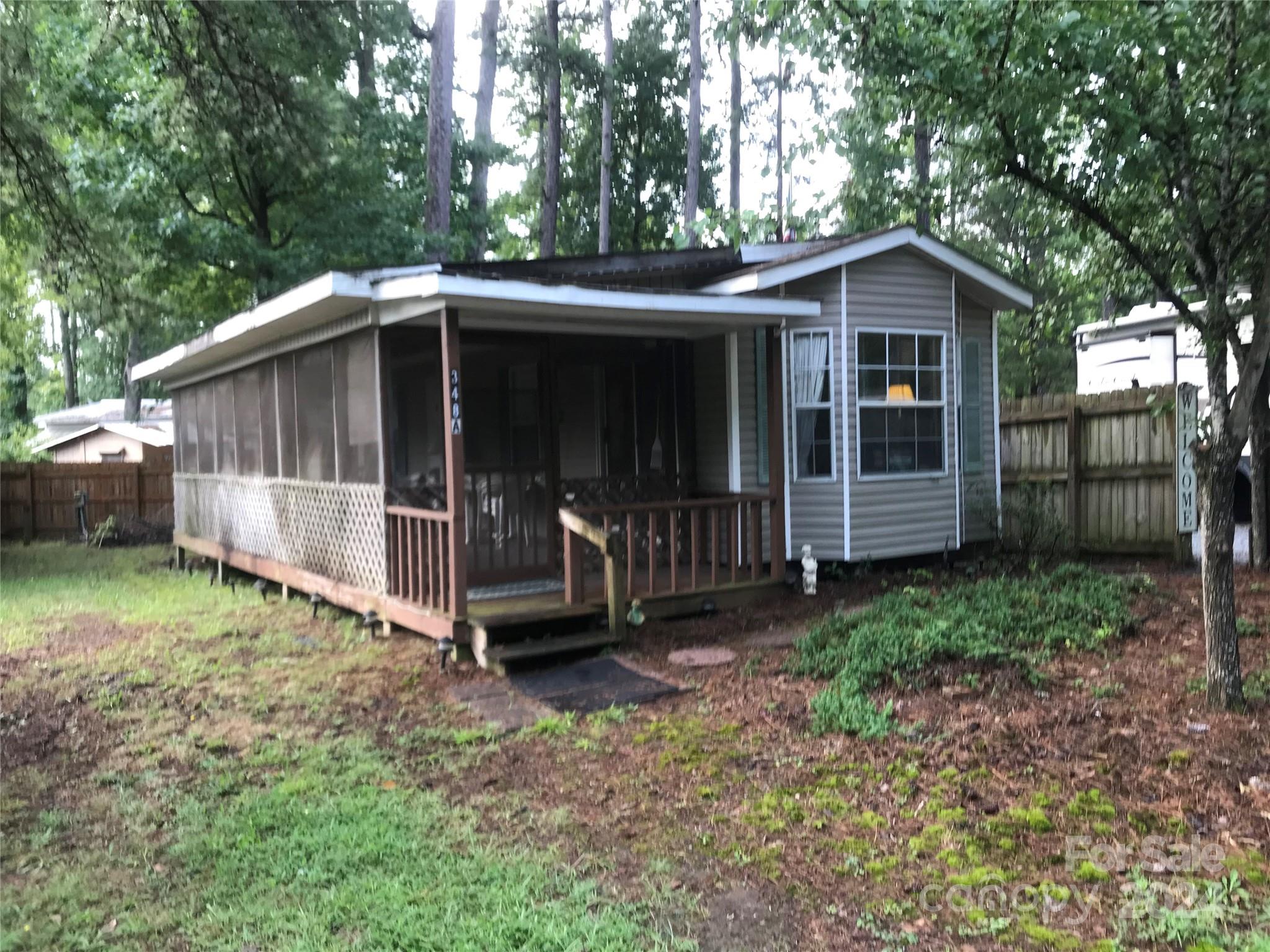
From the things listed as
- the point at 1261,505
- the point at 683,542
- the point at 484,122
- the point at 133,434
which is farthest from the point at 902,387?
the point at 133,434

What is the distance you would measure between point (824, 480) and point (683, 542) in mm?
1408

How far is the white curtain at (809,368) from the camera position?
27.7 feet

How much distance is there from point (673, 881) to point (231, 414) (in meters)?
8.96

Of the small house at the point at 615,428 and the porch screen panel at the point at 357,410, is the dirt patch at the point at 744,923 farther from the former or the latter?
the porch screen panel at the point at 357,410

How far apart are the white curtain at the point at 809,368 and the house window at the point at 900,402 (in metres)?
0.33

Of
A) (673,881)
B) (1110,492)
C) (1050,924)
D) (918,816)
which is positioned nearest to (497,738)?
(673,881)

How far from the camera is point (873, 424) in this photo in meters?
8.64

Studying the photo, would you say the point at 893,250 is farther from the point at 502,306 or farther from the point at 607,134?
the point at 607,134

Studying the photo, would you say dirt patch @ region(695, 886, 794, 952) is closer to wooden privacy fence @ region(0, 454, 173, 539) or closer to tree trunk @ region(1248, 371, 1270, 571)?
tree trunk @ region(1248, 371, 1270, 571)

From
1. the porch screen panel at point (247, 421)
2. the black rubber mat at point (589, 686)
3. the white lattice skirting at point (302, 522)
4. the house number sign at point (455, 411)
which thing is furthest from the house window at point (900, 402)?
the porch screen panel at point (247, 421)

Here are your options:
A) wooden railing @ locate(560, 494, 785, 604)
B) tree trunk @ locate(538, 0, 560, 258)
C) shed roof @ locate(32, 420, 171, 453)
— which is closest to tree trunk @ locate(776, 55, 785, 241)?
tree trunk @ locate(538, 0, 560, 258)

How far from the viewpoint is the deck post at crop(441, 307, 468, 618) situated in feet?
20.4

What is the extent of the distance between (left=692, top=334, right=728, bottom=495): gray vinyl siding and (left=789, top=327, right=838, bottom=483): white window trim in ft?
1.92

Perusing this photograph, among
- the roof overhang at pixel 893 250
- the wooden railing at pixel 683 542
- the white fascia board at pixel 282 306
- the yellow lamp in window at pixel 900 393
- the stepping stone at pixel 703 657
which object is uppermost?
the roof overhang at pixel 893 250
